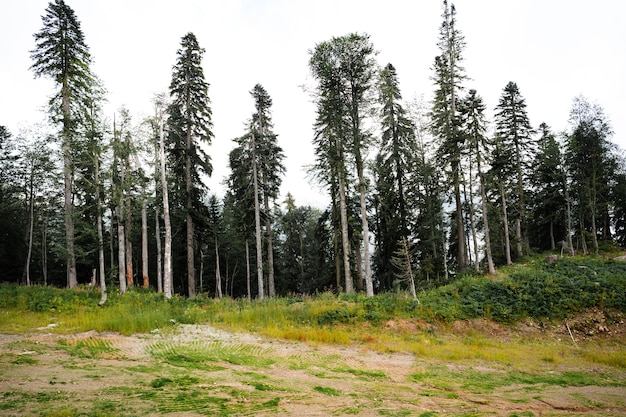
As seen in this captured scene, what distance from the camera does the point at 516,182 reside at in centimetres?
3288

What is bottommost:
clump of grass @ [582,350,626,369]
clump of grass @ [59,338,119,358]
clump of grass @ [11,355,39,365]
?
clump of grass @ [582,350,626,369]

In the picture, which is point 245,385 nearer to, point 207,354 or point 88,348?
point 207,354

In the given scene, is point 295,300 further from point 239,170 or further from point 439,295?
point 239,170

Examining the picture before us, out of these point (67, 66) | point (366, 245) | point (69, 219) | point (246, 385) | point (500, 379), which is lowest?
point (500, 379)

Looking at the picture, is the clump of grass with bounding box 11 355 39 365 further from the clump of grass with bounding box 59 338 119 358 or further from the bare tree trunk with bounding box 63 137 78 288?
the bare tree trunk with bounding box 63 137 78 288

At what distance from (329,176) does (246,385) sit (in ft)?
50.7

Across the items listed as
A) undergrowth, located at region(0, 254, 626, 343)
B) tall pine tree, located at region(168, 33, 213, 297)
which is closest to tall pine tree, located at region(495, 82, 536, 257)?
A: undergrowth, located at region(0, 254, 626, 343)

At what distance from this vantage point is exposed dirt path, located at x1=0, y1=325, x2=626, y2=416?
5.05 meters

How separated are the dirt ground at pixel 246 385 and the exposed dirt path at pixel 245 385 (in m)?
0.02

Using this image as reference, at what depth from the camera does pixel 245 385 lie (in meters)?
6.65

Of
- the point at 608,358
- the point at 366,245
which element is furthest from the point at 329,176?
the point at 608,358

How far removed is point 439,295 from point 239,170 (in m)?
17.2

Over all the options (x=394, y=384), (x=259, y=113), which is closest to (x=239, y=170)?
(x=259, y=113)

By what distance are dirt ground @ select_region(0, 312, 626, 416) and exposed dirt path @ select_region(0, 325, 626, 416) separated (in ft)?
0.07
